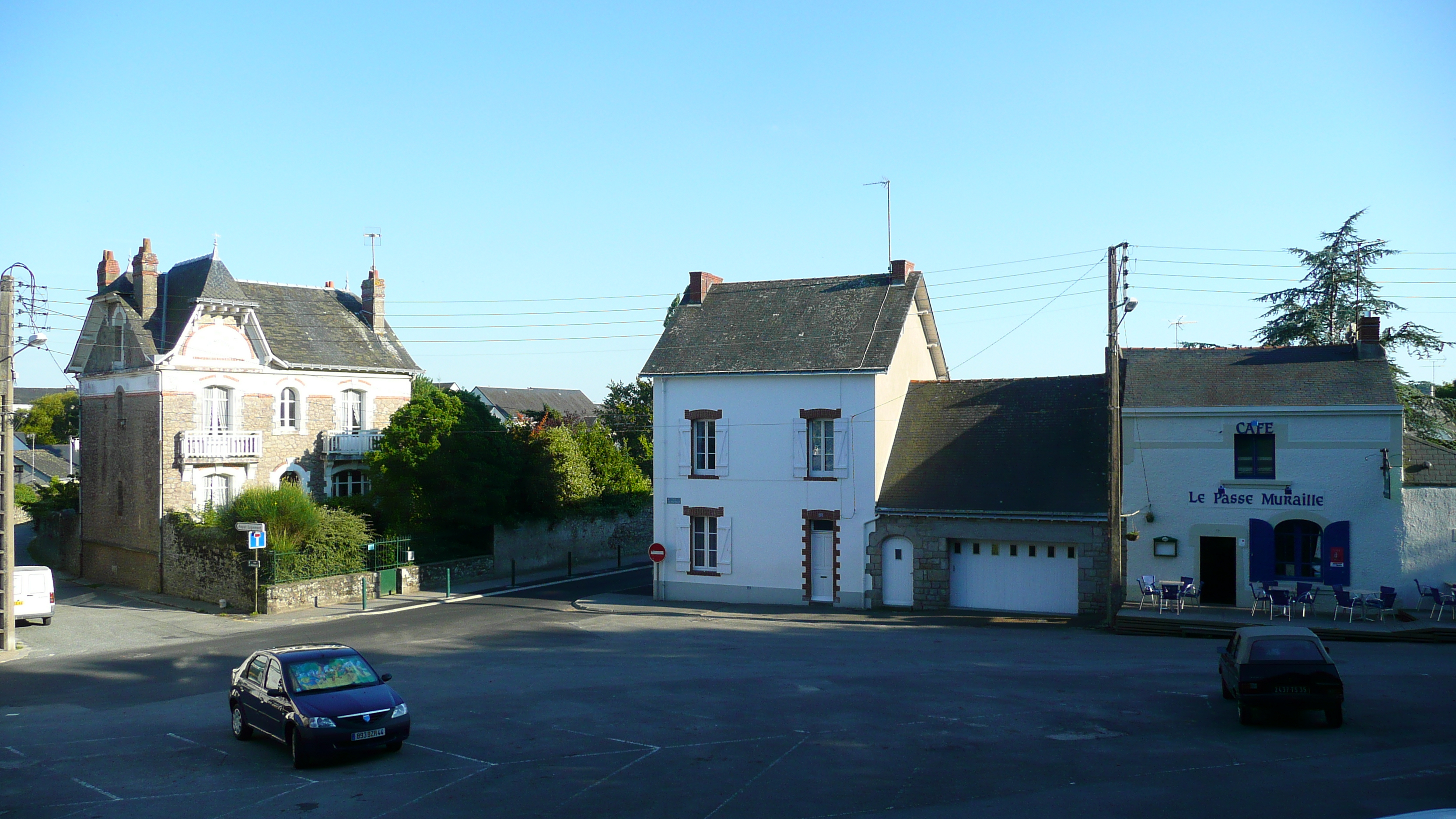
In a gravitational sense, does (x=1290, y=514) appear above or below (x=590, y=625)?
above

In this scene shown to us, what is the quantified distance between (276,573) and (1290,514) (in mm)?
27616

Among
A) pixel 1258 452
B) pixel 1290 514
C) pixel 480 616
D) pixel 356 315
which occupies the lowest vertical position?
pixel 480 616

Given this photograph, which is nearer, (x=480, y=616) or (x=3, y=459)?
(x=3, y=459)

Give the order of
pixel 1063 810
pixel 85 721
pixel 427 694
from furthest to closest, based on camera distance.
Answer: pixel 427 694 → pixel 85 721 → pixel 1063 810

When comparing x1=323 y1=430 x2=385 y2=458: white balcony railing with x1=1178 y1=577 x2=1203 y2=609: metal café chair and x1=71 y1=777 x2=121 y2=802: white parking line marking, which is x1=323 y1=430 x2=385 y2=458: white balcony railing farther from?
x1=1178 y1=577 x2=1203 y2=609: metal café chair

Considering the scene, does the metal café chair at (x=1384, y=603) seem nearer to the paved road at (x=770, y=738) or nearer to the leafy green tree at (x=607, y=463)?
the paved road at (x=770, y=738)

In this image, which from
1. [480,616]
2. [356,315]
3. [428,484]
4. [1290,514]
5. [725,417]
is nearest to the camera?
[1290,514]

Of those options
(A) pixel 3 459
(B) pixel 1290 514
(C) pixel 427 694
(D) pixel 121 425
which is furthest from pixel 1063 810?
(D) pixel 121 425

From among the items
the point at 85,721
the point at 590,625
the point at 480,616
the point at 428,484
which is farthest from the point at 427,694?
the point at 428,484

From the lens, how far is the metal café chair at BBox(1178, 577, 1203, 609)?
960 inches

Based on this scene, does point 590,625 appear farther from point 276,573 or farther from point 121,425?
point 121,425

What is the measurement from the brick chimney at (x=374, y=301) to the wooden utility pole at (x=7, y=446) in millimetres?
17846

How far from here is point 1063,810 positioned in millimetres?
10727

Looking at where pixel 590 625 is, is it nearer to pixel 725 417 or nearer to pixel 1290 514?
pixel 725 417
